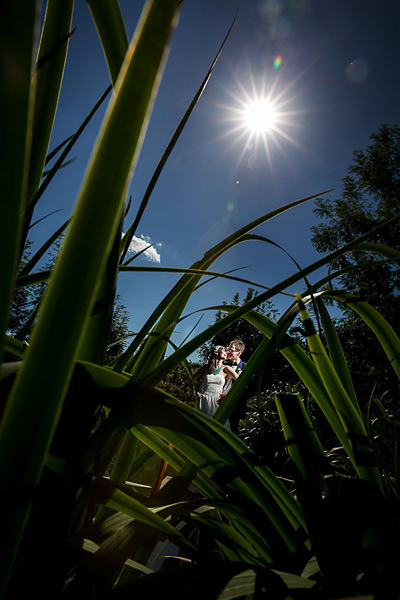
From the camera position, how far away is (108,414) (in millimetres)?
297

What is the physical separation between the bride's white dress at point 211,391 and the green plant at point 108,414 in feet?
12.7

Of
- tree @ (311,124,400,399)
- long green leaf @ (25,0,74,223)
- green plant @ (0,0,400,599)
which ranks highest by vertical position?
tree @ (311,124,400,399)

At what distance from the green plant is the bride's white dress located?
387 cm

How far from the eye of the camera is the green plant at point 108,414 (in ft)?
0.51

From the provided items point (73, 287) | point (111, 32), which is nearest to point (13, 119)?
point (73, 287)

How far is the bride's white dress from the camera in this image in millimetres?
4172

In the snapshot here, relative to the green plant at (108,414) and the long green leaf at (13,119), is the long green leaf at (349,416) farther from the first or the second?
the long green leaf at (13,119)

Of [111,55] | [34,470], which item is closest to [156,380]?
[34,470]

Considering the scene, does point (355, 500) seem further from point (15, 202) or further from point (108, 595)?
point (15, 202)

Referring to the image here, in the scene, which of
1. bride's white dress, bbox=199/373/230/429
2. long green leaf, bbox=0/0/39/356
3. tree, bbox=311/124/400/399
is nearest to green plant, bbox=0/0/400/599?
long green leaf, bbox=0/0/39/356

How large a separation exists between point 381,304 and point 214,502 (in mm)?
10640


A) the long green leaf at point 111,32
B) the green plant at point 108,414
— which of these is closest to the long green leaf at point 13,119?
the green plant at point 108,414

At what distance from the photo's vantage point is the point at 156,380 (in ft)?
0.83

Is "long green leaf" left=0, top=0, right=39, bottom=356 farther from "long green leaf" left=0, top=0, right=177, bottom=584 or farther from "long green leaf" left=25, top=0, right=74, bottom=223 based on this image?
"long green leaf" left=25, top=0, right=74, bottom=223
